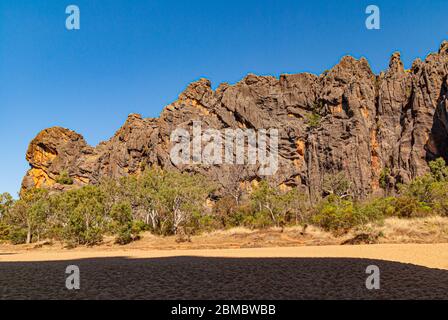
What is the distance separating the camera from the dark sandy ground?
322 inches

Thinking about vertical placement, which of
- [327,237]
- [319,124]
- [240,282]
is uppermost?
[319,124]

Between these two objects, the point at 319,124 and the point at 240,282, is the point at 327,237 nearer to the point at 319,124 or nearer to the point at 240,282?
the point at 240,282

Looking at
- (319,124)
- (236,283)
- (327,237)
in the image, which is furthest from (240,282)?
(319,124)

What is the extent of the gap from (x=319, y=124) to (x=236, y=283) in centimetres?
9795

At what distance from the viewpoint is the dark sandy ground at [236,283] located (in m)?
8.17

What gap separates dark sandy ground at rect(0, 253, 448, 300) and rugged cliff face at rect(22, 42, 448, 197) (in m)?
81.3

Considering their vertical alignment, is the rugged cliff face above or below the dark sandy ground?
above

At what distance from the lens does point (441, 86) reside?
86.1 metres

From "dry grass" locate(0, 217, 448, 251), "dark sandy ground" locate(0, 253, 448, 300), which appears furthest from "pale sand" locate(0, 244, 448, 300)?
"dry grass" locate(0, 217, 448, 251)

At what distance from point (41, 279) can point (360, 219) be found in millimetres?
31394

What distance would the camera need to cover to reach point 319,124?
102m

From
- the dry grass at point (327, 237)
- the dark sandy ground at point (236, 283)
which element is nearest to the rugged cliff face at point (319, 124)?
the dry grass at point (327, 237)

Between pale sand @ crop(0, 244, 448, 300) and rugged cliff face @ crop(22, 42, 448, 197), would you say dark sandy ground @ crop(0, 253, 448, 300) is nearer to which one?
pale sand @ crop(0, 244, 448, 300)
